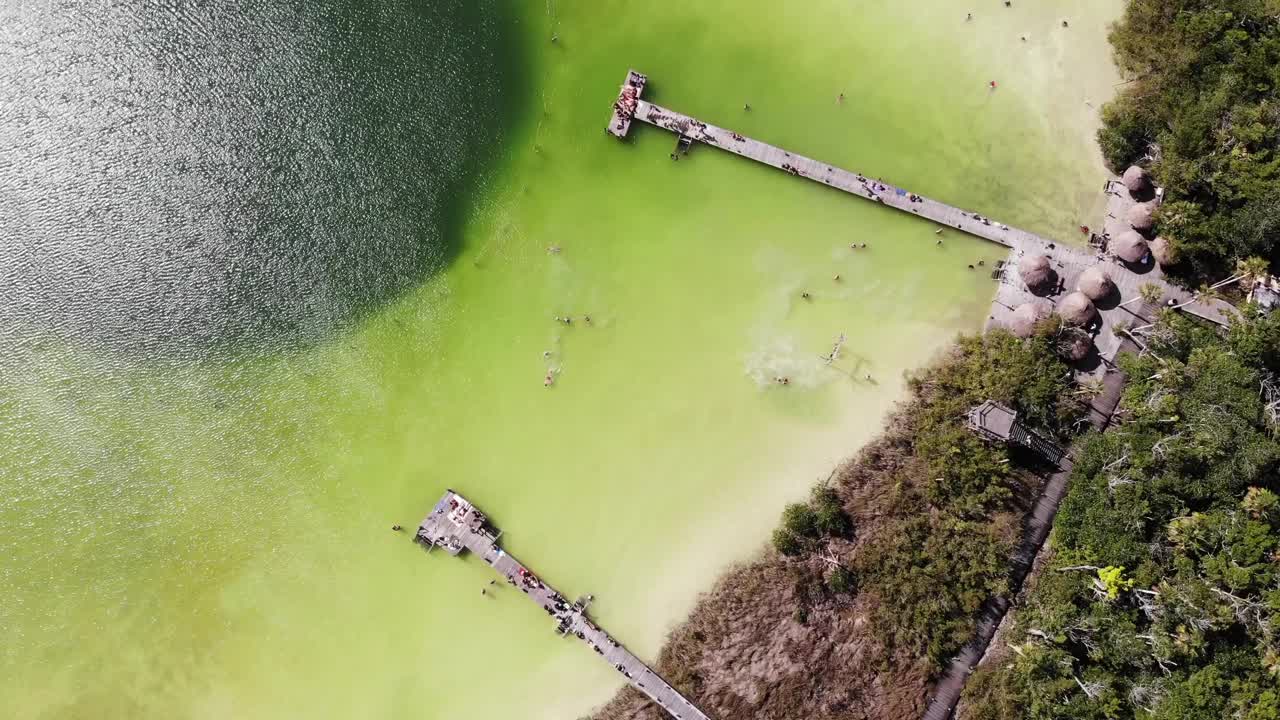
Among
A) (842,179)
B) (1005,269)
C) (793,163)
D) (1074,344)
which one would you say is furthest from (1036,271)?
(793,163)

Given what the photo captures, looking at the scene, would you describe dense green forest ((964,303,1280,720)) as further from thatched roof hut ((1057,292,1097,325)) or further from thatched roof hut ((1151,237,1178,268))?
thatched roof hut ((1151,237,1178,268))

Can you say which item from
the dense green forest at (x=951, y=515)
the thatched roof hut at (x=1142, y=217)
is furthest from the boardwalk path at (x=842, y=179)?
the dense green forest at (x=951, y=515)

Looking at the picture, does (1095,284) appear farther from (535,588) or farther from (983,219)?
(535,588)

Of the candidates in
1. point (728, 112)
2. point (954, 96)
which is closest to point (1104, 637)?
point (954, 96)

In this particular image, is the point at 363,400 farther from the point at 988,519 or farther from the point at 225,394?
the point at 988,519

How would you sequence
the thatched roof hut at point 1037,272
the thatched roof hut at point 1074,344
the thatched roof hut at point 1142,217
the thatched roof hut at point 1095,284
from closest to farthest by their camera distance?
the thatched roof hut at point 1074,344 → the thatched roof hut at point 1095,284 → the thatched roof hut at point 1142,217 → the thatched roof hut at point 1037,272

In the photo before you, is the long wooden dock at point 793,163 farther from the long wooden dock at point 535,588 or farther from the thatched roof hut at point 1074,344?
the long wooden dock at point 535,588

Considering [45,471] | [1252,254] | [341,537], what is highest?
[1252,254]
